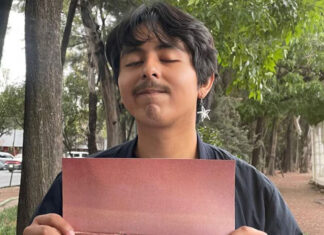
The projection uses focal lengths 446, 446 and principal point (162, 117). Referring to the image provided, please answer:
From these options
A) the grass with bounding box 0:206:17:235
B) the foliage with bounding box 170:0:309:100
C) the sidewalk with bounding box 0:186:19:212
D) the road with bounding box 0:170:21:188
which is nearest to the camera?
the foliage with bounding box 170:0:309:100

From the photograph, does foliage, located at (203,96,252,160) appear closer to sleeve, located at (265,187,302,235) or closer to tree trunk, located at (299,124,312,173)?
sleeve, located at (265,187,302,235)

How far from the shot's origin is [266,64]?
618cm

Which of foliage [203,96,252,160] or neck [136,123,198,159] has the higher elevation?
foliage [203,96,252,160]

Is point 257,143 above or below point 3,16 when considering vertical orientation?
below

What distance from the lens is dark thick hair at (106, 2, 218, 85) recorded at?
56.6 inches

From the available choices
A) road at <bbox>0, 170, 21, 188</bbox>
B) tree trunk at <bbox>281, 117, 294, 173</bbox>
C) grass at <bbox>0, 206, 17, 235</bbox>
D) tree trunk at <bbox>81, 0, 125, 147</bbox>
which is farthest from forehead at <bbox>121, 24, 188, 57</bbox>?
tree trunk at <bbox>281, 117, 294, 173</bbox>

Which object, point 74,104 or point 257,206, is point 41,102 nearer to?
point 257,206

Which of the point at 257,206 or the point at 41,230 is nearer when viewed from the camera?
the point at 41,230

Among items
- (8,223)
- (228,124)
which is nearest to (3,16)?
(8,223)

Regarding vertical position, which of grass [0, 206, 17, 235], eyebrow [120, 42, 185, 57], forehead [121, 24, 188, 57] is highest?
forehead [121, 24, 188, 57]

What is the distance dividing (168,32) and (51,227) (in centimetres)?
69

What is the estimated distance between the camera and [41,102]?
437 centimetres

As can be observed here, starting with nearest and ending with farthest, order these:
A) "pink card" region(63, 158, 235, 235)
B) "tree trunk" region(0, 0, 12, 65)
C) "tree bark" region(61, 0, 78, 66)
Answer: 1. "pink card" region(63, 158, 235, 235)
2. "tree trunk" region(0, 0, 12, 65)
3. "tree bark" region(61, 0, 78, 66)

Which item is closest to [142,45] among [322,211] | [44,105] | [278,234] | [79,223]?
[79,223]
